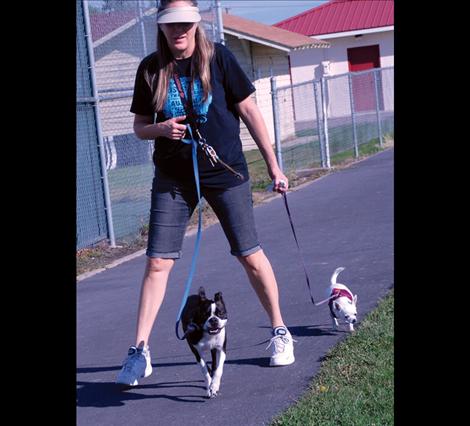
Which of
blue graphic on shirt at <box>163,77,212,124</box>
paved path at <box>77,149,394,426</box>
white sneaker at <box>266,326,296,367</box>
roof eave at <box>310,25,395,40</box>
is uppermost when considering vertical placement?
blue graphic on shirt at <box>163,77,212,124</box>

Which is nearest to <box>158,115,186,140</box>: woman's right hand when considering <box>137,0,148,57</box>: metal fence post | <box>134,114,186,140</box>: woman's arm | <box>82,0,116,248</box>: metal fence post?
<box>134,114,186,140</box>: woman's arm

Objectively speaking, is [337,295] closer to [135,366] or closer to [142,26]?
[135,366]

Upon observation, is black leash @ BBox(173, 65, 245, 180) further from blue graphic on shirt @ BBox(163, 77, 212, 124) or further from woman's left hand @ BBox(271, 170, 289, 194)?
woman's left hand @ BBox(271, 170, 289, 194)

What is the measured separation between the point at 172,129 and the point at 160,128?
9cm

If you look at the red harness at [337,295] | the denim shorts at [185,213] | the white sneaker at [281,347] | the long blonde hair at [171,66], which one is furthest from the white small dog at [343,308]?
the long blonde hair at [171,66]

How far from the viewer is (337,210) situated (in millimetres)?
12797

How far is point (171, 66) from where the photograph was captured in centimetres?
539

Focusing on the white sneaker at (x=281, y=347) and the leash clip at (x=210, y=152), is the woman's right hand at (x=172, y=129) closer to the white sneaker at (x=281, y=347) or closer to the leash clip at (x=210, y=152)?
the leash clip at (x=210, y=152)

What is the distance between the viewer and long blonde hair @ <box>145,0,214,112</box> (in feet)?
17.5

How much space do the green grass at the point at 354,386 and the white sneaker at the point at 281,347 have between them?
23cm

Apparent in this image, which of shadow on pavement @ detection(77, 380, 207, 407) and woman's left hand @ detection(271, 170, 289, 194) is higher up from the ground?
woman's left hand @ detection(271, 170, 289, 194)
